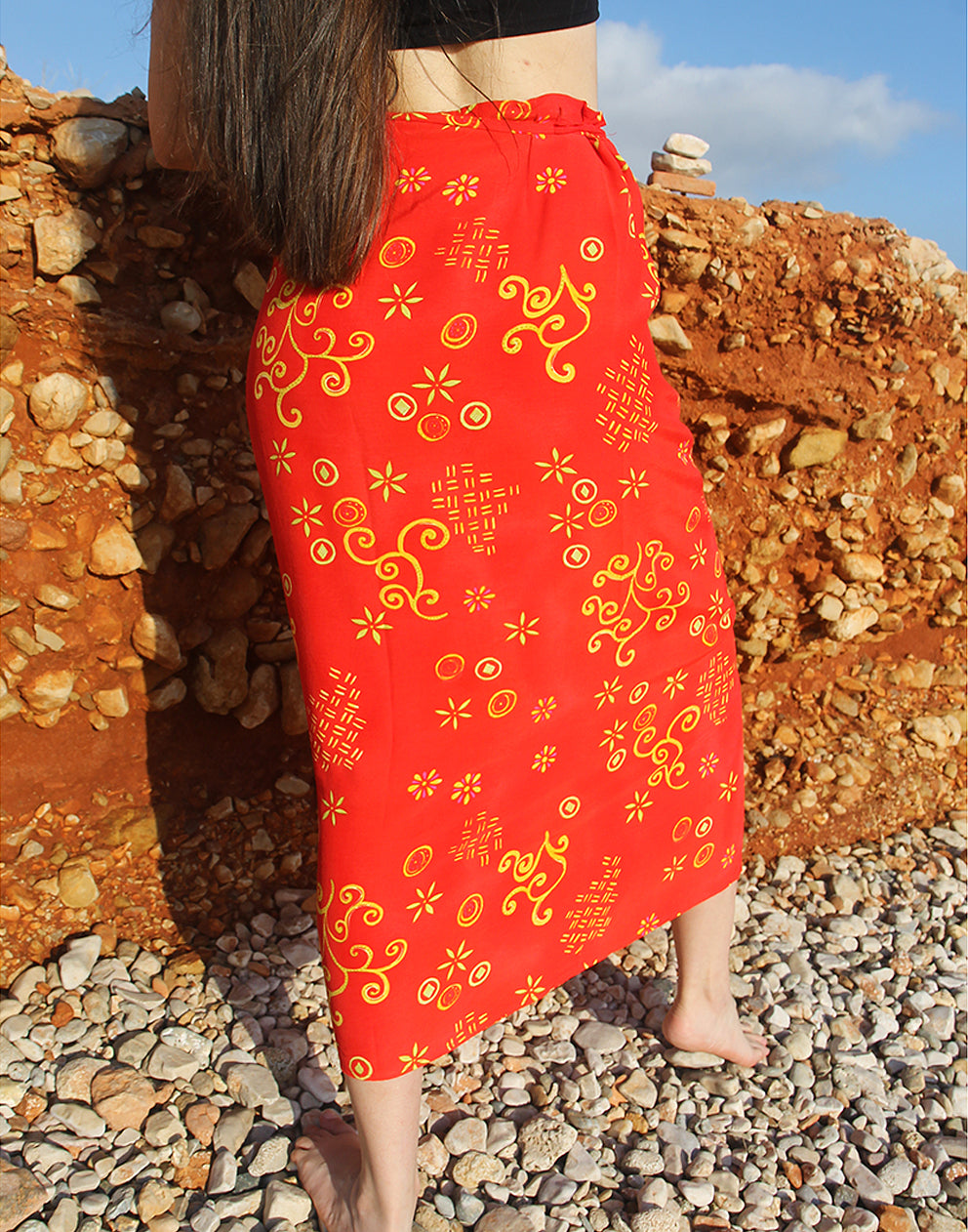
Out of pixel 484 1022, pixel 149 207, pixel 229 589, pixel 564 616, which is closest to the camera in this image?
pixel 564 616

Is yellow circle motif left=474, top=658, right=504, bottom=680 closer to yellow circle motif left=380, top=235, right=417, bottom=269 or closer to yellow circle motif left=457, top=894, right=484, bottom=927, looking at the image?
yellow circle motif left=457, top=894, right=484, bottom=927

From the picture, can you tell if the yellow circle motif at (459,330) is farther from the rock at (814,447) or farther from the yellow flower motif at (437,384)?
the rock at (814,447)

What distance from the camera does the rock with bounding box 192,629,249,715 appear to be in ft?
6.56

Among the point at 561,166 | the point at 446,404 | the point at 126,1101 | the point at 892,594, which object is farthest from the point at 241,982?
the point at 892,594

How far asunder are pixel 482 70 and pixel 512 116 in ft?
0.23

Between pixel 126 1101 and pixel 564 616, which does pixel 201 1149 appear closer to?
pixel 126 1101

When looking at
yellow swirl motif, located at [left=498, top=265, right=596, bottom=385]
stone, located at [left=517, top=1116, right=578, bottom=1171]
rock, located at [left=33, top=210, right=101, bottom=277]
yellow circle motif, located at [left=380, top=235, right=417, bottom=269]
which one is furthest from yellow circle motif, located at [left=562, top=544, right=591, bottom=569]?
rock, located at [left=33, top=210, right=101, bottom=277]

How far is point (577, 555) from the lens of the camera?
1347 mm

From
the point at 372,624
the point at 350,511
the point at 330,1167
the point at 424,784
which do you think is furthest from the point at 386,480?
the point at 330,1167

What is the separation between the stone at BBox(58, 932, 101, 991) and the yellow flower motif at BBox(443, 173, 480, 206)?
1.57 meters

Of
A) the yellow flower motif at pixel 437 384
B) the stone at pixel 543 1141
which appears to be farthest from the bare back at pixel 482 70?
the stone at pixel 543 1141

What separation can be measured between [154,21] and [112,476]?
2.77 feet

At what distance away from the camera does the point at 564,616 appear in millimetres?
1363

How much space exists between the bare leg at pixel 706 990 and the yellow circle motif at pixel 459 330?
41.6 inches
